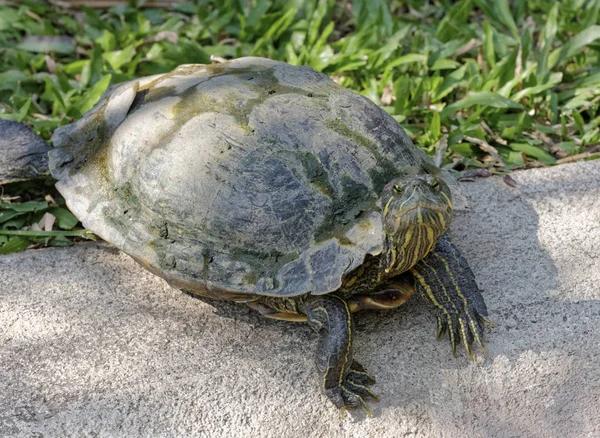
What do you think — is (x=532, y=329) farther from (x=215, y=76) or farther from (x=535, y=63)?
(x=535, y=63)

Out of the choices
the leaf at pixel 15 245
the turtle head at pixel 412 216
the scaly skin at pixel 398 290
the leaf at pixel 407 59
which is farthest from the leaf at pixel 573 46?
the leaf at pixel 15 245

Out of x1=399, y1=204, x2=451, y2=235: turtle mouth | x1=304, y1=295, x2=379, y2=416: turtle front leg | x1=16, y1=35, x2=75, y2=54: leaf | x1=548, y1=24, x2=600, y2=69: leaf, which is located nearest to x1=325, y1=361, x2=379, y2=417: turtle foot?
x1=304, y1=295, x2=379, y2=416: turtle front leg

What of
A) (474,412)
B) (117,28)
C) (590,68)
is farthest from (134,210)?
(590,68)

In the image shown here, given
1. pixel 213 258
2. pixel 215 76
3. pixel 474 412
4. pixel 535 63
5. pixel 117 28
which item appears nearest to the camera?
pixel 474 412

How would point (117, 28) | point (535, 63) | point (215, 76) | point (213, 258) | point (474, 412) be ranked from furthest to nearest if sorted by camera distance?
point (117, 28), point (535, 63), point (215, 76), point (213, 258), point (474, 412)

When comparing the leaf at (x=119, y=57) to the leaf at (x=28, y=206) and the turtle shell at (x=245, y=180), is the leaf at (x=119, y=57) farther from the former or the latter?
the turtle shell at (x=245, y=180)

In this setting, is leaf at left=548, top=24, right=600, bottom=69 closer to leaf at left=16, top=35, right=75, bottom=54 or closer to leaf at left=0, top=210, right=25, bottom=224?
leaf at left=16, top=35, right=75, bottom=54
